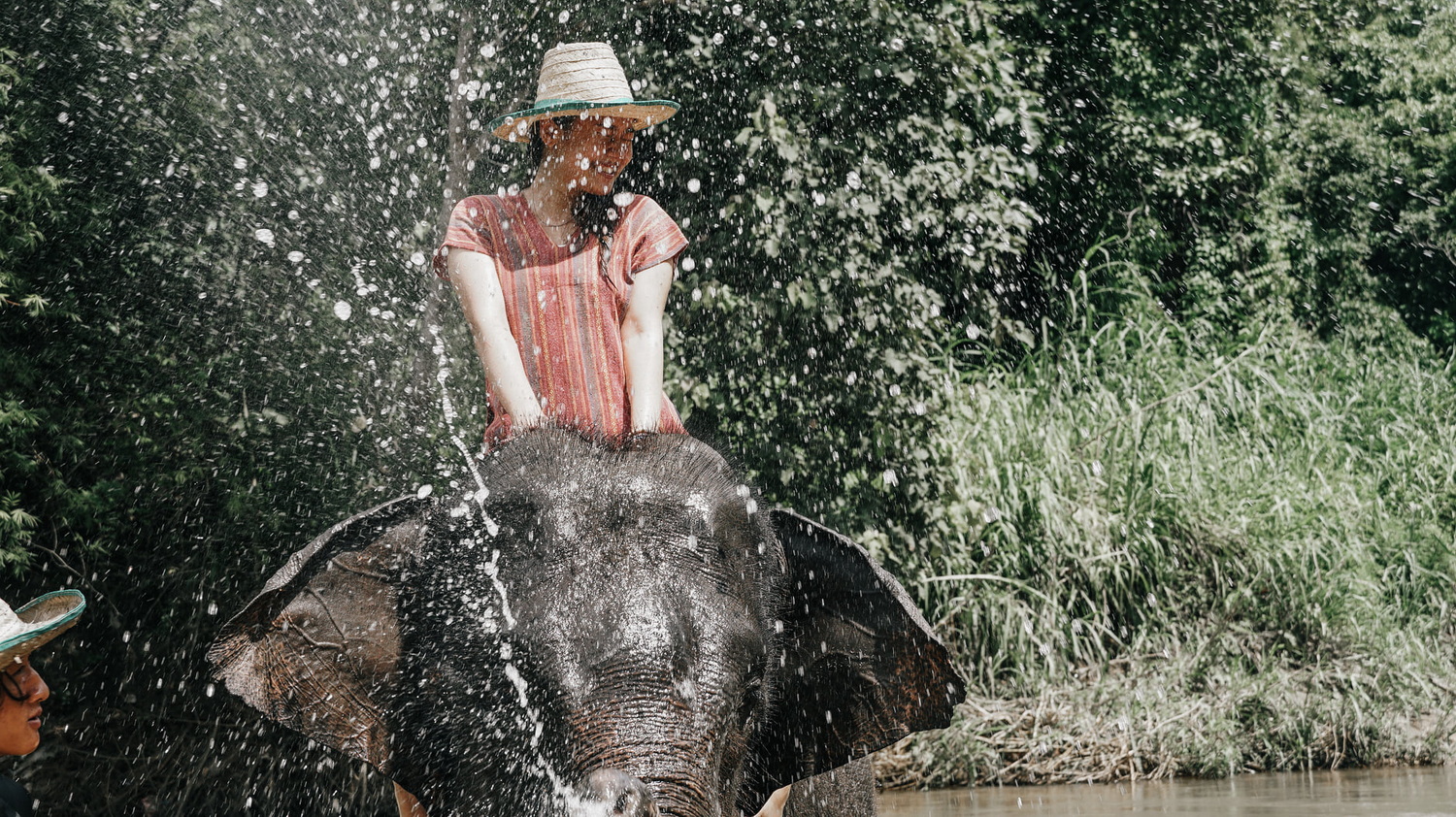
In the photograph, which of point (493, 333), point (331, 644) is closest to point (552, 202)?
point (493, 333)

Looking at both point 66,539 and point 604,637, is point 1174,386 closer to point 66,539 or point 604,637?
point 66,539

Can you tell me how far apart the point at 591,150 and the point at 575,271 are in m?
0.25

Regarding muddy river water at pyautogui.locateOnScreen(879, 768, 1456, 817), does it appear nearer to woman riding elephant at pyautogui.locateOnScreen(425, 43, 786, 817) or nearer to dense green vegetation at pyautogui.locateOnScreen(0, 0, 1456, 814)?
dense green vegetation at pyautogui.locateOnScreen(0, 0, 1456, 814)

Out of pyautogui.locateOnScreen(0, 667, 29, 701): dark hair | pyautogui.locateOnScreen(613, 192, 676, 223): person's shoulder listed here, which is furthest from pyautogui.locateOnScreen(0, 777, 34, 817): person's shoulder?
pyautogui.locateOnScreen(613, 192, 676, 223): person's shoulder

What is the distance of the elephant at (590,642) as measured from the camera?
6.97ft

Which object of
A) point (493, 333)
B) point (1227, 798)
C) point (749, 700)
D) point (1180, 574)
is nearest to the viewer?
point (749, 700)

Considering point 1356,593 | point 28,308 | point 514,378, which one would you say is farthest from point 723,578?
point 1356,593

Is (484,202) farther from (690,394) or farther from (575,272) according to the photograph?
(690,394)

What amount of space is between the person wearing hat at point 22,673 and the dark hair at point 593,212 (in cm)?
124

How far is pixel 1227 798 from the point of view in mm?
5645

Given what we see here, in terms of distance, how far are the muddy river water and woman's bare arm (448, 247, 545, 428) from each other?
3.32 m

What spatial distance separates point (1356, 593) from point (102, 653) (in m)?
5.81

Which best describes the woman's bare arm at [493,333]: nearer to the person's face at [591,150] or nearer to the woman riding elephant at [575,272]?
the woman riding elephant at [575,272]

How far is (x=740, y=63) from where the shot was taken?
21.4 ft
